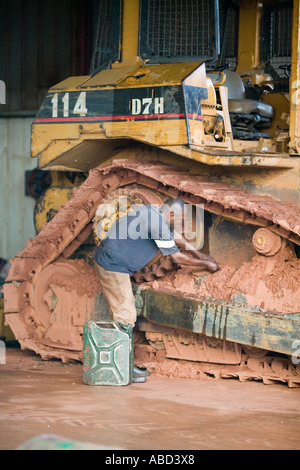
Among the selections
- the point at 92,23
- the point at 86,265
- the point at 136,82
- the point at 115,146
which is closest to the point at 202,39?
the point at 136,82

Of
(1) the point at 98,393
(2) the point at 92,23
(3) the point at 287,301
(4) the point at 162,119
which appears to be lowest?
(1) the point at 98,393

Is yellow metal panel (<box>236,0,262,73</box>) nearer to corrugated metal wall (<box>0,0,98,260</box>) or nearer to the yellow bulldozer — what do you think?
the yellow bulldozer

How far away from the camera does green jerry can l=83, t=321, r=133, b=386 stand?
6539 millimetres

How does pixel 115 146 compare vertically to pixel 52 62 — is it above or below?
below

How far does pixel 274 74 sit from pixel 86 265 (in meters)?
3.00

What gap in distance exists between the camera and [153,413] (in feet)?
18.0

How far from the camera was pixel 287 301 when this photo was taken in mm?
6309

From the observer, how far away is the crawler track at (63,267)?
23.9 ft

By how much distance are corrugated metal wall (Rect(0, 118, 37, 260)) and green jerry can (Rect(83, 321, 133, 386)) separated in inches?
243

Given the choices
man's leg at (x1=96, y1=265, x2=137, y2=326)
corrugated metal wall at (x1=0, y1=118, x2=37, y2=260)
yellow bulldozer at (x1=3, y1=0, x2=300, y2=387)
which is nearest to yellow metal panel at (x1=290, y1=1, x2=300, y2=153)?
yellow bulldozer at (x1=3, y1=0, x2=300, y2=387)

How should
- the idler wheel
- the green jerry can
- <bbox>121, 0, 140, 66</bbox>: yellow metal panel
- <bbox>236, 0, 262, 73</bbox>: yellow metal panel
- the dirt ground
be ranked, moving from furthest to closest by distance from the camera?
<bbox>236, 0, 262, 73</bbox>: yellow metal panel → <bbox>121, 0, 140, 66</bbox>: yellow metal panel → the green jerry can → the idler wheel → the dirt ground

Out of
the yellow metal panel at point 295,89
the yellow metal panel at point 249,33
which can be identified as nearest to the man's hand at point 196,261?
the yellow metal panel at point 295,89

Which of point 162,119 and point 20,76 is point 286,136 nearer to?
point 162,119

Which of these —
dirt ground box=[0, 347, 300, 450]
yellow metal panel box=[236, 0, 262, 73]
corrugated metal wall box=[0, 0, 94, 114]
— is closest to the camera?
dirt ground box=[0, 347, 300, 450]
